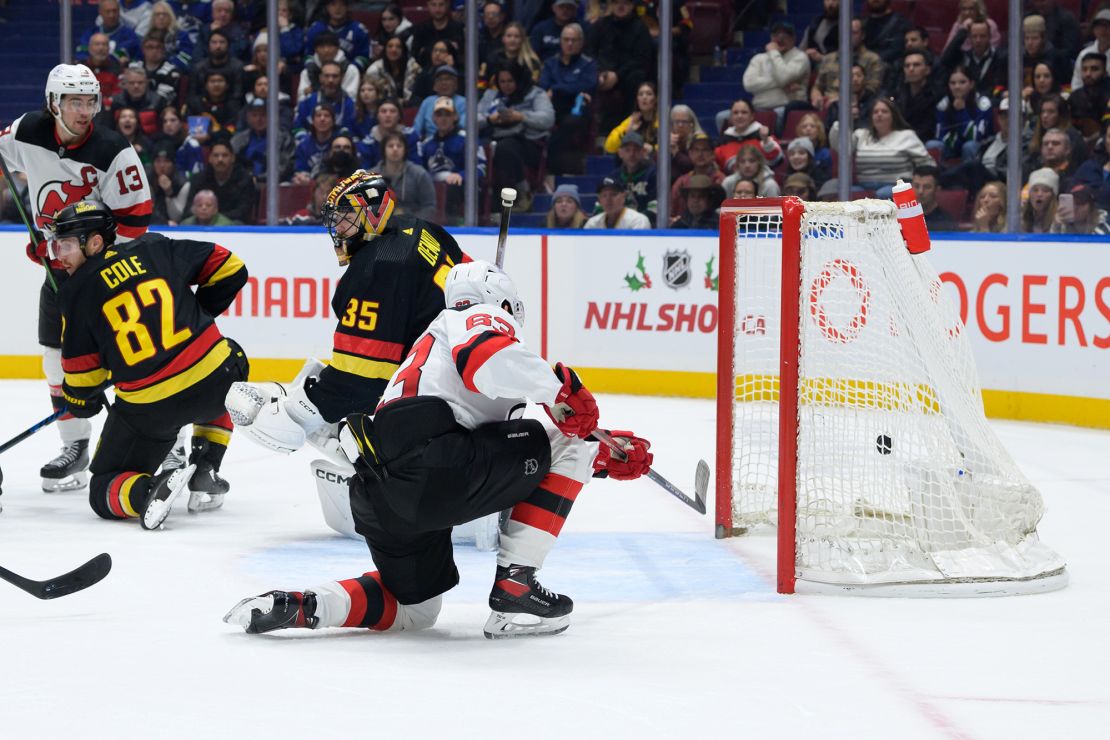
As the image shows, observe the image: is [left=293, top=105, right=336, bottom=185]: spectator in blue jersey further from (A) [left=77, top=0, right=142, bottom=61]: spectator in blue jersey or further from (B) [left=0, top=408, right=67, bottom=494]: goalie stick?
(B) [left=0, top=408, right=67, bottom=494]: goalie stick

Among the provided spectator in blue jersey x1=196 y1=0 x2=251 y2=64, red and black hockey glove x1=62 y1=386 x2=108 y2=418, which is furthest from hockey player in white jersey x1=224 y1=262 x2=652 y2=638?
spectator in blue jersey x1=196 y1=0 x2=251 y2=64

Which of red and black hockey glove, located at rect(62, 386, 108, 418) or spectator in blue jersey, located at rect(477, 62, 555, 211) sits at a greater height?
spectator in blue jersey, located at rect(477, 62, 555, 211)

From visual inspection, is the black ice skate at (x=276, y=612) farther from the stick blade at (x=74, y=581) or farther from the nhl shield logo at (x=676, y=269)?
the nhl shield logo at (x=676, y=269)

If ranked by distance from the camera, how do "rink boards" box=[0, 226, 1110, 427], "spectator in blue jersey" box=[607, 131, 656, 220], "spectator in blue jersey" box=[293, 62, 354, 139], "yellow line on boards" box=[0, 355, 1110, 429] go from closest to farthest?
"yellow line on boards" box=[0, 355, 1110, 429] < "rink boards" box=[0, 226, 1110, 427] < "spectator in blue jersey" box=[607, 131, 656, 220] < "spectator in blue jersey" box=[293, 62, 354, 139]

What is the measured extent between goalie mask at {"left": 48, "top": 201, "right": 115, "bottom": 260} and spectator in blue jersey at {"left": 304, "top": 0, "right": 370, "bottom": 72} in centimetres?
394

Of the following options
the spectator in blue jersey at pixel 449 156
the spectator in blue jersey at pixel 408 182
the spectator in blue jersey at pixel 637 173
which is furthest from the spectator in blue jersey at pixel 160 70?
the spectator in blue jersey at pixel 637 173

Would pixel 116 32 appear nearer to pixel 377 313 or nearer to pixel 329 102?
pixel 329 102

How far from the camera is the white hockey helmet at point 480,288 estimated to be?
3.07 metres

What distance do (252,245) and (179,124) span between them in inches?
38.1

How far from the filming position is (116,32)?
8.36m

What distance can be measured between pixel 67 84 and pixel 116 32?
379 centimetres

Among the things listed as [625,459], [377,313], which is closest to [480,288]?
[625,459]

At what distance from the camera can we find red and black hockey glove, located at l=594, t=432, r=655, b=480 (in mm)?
3225

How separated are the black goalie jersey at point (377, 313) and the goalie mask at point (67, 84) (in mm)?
1340
